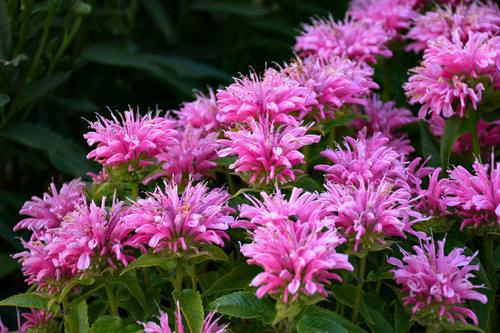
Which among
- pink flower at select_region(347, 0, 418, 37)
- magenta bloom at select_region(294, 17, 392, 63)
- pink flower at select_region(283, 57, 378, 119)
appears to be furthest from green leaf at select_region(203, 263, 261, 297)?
pink flower at select_region(347, 0, 418, 37)

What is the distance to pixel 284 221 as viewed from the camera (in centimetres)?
102

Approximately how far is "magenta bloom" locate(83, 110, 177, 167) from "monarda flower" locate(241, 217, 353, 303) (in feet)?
1.05

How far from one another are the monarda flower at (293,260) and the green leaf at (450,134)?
421 mm

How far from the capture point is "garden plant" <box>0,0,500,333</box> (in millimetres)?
1034

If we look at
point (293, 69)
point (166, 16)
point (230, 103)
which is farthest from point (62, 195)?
point (166, 16)

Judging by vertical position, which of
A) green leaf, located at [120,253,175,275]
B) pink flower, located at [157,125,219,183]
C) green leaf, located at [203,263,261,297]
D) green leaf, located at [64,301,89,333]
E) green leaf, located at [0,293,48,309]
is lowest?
green leaf, located at [64,301,89,333]

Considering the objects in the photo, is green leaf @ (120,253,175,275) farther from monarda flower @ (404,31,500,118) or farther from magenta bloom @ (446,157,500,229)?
monarda flower @ (404,31,500,118)

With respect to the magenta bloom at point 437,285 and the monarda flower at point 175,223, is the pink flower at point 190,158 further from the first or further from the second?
the magenta bloom at point 437,285

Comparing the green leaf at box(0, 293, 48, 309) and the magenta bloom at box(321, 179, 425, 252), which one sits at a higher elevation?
the magenta bloom at box(321, 179, 425, 252)

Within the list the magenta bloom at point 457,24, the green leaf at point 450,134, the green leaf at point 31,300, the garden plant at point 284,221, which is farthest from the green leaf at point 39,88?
the green leaf at point 450,134

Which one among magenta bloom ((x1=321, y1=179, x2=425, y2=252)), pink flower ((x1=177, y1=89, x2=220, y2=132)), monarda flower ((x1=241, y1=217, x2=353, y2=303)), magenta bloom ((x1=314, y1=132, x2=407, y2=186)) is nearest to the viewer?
monarda flower ((x1=241, y1=217, x2=353, y2=303))

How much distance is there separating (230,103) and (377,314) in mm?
428

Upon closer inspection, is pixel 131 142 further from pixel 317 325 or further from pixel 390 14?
pixel 390 14

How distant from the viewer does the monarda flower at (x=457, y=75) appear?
51.5 inches
